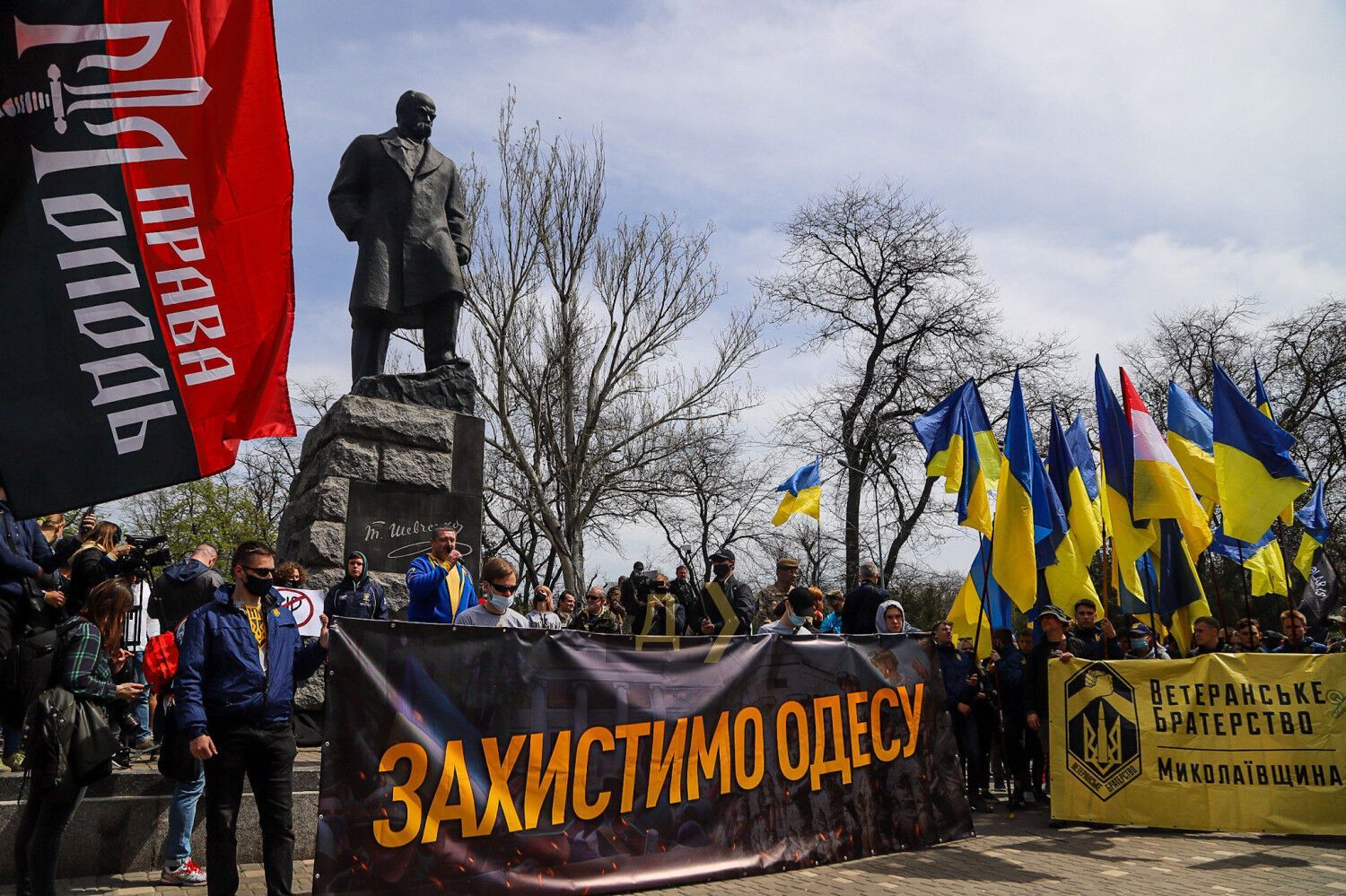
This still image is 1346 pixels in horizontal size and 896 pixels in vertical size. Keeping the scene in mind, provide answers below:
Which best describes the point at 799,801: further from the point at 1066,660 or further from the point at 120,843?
the point at 120,843

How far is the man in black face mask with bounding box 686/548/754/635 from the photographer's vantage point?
1034 cm

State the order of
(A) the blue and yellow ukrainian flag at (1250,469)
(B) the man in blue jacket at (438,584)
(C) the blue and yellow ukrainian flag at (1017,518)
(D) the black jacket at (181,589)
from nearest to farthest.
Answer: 1. (B) the man in blue jacket at (438,584)
2. (D) the black jacket at (181,589)
3. (C) the blue and yellow ukrainian flag at (1017,518)
4. (A) the blue and yellow ukrainian flag at (1250,469)

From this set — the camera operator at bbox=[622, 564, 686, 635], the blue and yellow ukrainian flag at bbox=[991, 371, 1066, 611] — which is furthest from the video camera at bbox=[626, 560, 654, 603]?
the blue and yellow ukrainian flag at bbox=[991, 371, 1066, 611]

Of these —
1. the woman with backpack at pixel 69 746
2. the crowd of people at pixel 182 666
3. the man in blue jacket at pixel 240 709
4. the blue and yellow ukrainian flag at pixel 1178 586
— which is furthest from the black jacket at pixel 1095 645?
the woman with backpack at pixel 69 746

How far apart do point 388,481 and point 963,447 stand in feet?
17.2

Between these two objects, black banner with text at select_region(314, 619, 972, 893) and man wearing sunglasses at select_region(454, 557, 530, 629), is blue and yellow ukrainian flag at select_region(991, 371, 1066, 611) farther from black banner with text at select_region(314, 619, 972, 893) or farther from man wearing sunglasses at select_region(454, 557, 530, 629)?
man wearing sunglasses at select_region(454, 557, 530, 629)

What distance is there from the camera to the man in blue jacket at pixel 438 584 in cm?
679

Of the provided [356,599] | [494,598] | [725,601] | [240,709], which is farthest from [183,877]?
[725,601]

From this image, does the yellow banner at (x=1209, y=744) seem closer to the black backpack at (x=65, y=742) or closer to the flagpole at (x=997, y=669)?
the flagpole at (x=997, y=669)

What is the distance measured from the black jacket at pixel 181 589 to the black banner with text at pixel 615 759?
246 centimetres

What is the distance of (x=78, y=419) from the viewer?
3.33 m

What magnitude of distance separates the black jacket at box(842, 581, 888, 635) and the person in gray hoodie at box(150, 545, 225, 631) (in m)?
5.84

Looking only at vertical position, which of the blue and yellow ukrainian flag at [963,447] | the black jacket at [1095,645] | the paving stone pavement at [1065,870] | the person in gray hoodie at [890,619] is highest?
the blue and yellow ukrainian flag at [963,447]

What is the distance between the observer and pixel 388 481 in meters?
9.03
